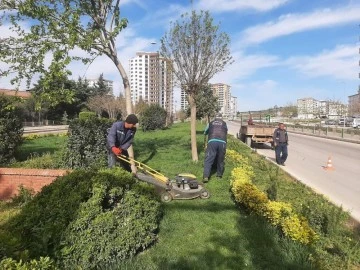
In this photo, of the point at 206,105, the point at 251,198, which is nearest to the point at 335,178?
the point at 251,198

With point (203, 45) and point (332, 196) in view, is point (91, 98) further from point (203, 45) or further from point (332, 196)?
point (332, 196)

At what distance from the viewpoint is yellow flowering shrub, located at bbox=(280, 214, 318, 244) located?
4723 mm

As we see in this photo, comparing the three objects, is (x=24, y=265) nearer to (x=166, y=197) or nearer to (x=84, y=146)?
Result: (x=166, y=197)

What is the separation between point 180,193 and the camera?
689 centimetres

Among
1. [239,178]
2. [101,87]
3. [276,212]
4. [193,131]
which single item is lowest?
[276,212]

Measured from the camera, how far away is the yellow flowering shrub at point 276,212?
211 inches

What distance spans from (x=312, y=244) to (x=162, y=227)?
2.22 meters

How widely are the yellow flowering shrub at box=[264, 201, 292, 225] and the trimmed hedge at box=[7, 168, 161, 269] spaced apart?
6.28 ft

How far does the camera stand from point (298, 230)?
15.8 feet

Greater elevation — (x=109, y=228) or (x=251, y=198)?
(x=109, y=228)

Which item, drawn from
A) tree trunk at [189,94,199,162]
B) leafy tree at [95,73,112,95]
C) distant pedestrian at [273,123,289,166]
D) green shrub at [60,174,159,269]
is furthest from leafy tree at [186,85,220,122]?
leafy tree at [95,73,112,95]

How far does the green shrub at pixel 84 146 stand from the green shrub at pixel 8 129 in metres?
1.85

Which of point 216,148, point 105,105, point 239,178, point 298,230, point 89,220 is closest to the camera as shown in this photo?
point 89,220

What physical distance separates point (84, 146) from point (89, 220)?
17.5 feet
